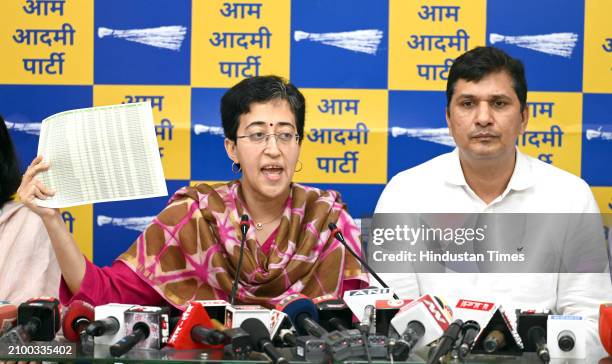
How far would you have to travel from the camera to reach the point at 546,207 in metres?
2.54

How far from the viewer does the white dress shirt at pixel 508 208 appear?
242 centimetres

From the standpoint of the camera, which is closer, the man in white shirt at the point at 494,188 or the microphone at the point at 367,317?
the microphone at the point at 367,317

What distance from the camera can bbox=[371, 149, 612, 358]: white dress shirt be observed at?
2424 millimetres

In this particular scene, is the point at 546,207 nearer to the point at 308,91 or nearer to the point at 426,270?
the point at 426,270

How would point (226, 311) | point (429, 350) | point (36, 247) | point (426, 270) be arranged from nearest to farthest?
point (429, 350) → point (226, 311) → point (426, 270) → point (36, 247)

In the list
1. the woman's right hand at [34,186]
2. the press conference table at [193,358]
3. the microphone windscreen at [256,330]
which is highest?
the woman's right hand at [34,186]

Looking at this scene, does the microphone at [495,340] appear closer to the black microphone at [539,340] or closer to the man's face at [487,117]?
the black microphone at [539,340]

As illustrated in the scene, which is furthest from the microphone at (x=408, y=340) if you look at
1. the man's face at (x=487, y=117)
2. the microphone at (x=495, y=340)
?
the man's face at (x=487, y=117)

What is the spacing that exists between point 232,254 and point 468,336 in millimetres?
1003

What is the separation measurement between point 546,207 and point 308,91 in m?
1.16

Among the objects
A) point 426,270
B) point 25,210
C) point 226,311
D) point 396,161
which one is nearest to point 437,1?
point 396,161

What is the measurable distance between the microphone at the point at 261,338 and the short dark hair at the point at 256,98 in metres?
1.02

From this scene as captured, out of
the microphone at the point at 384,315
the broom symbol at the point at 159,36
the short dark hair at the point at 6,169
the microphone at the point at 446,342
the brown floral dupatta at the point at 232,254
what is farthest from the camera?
the broom symbol at the point at 159,36

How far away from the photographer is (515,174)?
257 centimetres
